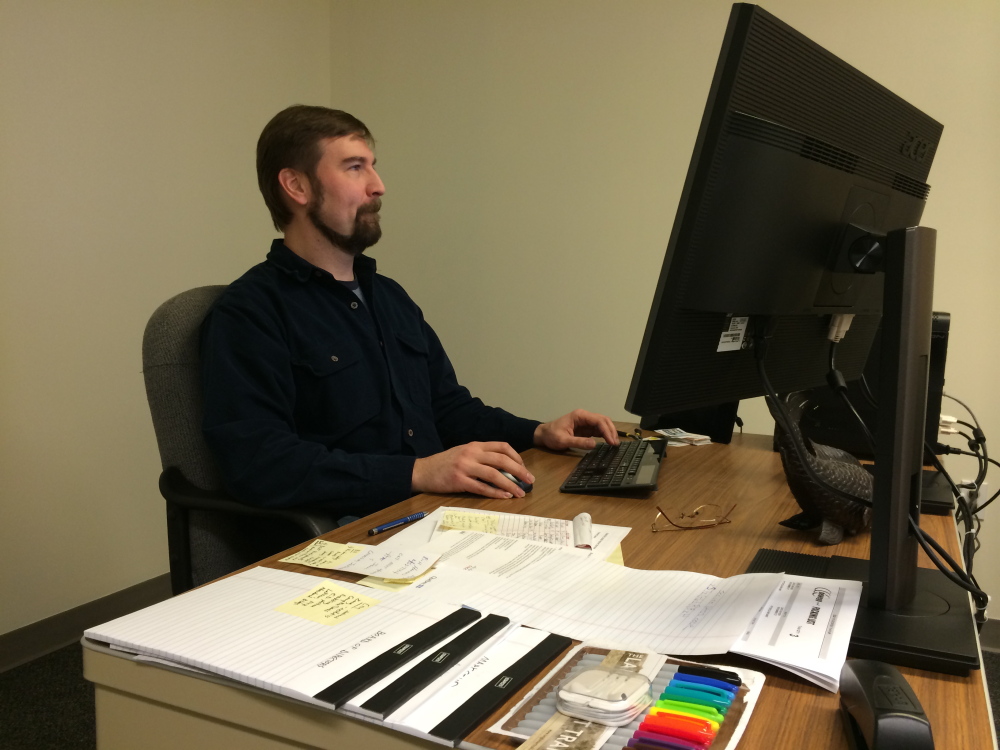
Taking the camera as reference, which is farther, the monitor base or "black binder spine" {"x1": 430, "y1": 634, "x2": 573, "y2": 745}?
the monitor base

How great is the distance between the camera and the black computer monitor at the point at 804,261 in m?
0.68

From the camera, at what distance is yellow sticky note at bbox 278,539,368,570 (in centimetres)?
94

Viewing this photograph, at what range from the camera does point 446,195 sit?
3162 mm

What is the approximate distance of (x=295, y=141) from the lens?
5.81 ft

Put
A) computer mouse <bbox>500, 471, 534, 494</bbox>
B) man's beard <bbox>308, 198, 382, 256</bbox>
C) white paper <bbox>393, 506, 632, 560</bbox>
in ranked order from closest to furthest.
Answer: white paper <bbox>393, 506, 632, 560</bbox>
computer mouse <bbox>500, 471, 534, 494</bbox>
man's beard <bbox>308, 198, 382, 256</bbox>

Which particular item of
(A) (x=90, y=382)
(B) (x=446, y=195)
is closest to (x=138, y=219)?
(A) (x=90, y=382)

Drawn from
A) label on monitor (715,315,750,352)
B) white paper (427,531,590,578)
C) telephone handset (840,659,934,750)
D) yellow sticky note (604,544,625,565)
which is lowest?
white paper (427,531,590,578)

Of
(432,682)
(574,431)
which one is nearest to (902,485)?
(432,682)

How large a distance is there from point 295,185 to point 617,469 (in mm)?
955

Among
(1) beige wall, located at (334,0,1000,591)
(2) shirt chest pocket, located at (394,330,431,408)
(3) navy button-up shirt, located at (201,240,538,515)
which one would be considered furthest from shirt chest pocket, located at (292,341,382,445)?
(1) beige wall, located at (334,0,1000,591)

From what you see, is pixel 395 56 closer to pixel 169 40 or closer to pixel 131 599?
pixel 169 40

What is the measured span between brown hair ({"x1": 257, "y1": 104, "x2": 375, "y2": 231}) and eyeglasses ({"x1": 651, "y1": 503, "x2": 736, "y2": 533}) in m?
1.09

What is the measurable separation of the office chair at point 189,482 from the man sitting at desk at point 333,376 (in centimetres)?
4

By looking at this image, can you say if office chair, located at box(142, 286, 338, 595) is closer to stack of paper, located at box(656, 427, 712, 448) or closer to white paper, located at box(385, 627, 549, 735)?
white paper, located at box(385, 627, 549, 735)
